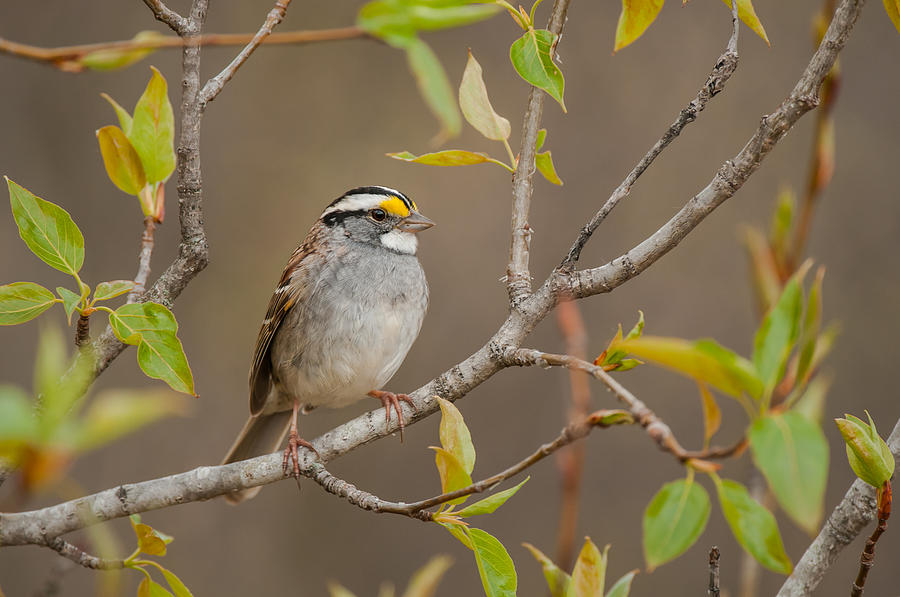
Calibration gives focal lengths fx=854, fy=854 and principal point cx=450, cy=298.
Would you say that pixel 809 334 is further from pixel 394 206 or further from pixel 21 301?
pixel 394 206

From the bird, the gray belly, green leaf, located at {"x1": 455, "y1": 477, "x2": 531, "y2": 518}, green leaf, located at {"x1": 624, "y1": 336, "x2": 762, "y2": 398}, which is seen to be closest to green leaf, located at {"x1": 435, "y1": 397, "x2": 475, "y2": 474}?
green leaf, located at {"x1": 455, "y1": 477, "x2": 531, "y2": 518}

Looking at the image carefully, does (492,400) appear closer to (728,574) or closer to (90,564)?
(728,574)

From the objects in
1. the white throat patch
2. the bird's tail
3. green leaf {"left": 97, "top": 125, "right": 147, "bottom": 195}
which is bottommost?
the bird's tail

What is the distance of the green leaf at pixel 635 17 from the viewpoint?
1.26 m

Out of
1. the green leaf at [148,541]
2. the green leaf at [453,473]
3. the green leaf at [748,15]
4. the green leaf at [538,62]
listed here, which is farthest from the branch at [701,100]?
the green leaf at [148,541]

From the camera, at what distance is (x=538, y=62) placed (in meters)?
1.22

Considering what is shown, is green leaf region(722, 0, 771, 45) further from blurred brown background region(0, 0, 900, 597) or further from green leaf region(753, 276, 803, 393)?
blurred brown background region(0, 0, 900, 597)

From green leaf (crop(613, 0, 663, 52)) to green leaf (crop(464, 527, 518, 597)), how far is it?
2.40 ft

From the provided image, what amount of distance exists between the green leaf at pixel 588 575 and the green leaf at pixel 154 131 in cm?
89

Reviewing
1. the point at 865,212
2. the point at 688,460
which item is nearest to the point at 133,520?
the point at 688,460

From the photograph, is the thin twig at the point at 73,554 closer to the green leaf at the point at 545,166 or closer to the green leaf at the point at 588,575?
the green leaf at the point at 588,575

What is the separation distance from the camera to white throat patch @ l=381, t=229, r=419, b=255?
281 cm

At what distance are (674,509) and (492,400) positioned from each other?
139 inches

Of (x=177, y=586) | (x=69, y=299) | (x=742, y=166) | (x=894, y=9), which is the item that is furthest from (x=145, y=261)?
(x=894, y=9)
